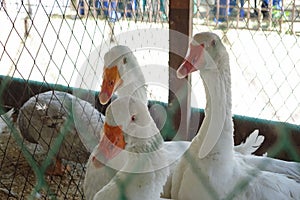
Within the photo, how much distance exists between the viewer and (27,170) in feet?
8.14

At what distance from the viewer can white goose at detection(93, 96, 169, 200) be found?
1.24m

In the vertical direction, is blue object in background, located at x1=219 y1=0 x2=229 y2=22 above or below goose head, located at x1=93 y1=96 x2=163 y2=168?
below

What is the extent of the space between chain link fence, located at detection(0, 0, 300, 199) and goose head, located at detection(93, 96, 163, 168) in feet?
0.70

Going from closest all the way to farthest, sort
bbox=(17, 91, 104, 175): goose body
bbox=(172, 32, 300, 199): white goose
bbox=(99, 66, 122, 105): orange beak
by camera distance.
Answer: bbox=(172, 32, 300, 199): white goose
bbox=(99, 66, 122, 105): orange beak
bbox=(17, 91, 104, 175): goose body

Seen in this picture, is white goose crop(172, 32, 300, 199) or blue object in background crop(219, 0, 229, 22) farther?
blue object in background crop(219, 0, 229, 22)

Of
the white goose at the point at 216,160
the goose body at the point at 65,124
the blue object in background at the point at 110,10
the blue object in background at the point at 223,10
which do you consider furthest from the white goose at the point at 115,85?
the blue object in background at the point at 223,10

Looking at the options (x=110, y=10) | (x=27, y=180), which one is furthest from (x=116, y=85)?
(x=110, y=10)

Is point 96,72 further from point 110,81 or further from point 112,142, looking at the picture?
point 112,142

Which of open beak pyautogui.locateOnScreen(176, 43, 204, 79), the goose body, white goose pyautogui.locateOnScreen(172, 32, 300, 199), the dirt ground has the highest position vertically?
open beak pyautogui.locateOnScreen(176, 43, 204, 79)

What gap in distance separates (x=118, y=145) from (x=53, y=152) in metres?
1.27

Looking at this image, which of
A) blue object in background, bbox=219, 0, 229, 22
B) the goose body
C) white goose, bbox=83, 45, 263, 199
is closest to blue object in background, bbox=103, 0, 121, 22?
the goose body

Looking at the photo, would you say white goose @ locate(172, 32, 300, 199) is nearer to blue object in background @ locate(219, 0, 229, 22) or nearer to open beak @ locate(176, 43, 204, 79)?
open beak @ locate(176, 43, 204, 79)

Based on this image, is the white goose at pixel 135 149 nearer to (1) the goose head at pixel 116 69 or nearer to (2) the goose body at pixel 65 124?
(1) the goose head at pixel 116 69

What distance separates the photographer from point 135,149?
1269 mm
